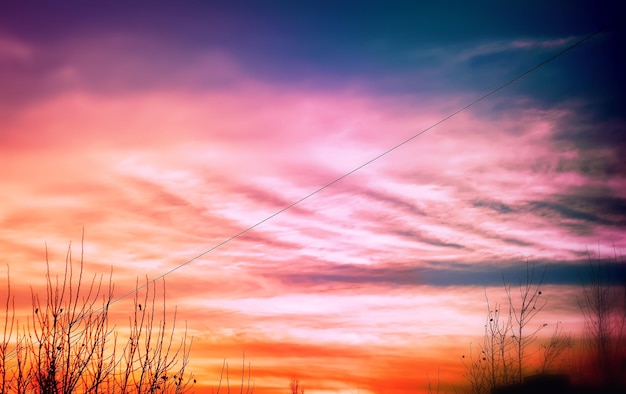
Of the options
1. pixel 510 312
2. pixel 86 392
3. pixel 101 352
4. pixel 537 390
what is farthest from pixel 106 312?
pixel 537 390

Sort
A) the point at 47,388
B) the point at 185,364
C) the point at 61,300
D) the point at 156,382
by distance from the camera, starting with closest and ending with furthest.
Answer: the point at 47,388
the point at 61,300
the point at 156,382
the point at 185,364

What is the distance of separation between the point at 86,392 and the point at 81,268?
2018 mm

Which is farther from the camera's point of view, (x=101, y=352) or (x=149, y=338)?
(x=149, y=338)

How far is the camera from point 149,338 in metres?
12.0

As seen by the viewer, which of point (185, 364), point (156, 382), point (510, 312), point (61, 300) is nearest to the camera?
point (61, 300)

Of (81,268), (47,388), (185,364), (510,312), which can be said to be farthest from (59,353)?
(510,312)

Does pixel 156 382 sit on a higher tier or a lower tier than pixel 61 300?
lower

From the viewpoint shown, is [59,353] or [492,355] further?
[492,355]

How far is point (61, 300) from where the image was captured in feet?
35.2

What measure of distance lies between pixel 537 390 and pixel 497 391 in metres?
0.93

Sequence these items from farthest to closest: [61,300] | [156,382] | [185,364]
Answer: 1. [185,364]
2. [156,382]
3. [61,300]

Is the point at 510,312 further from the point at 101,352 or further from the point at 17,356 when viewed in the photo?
the point at 17,356

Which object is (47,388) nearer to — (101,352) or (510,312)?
(101,352)

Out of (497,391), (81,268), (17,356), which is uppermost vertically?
(81,268)
